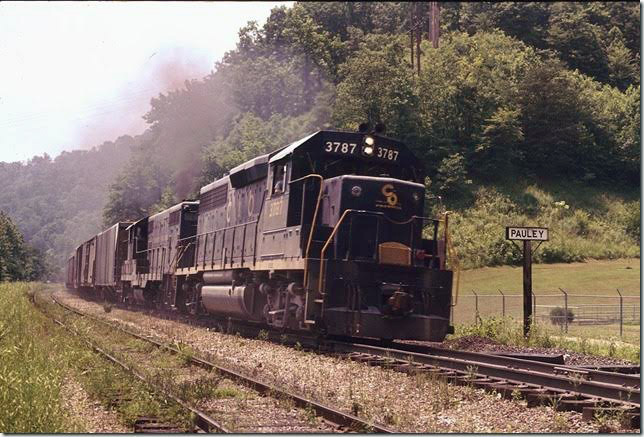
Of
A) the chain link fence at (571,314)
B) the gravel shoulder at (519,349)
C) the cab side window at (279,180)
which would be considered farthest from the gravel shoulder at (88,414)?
the chain link fence at (571,314)

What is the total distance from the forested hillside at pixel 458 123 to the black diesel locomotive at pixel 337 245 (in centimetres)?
2871

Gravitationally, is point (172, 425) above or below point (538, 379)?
below

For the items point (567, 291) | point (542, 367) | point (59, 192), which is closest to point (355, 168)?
point (542, 367)

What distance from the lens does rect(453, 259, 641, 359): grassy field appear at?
98.9ft

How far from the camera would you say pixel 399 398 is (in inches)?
398

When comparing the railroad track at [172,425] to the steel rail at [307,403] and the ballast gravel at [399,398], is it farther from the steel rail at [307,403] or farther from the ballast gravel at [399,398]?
the ballast gravel at [399,398]

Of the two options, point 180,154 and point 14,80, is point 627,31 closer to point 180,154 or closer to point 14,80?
point 180,154

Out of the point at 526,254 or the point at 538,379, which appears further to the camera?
the point at 526,254

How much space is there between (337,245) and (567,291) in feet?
106

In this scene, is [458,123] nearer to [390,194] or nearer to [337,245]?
[390,194]

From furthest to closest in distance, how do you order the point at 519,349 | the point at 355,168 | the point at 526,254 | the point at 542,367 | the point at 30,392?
1. the point at 526,254
2. the point at 519,349
3. the point at 355,168
4. the point at 542,367
5. the point at 30,392

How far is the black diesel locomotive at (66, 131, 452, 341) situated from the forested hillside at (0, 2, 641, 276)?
28.7m

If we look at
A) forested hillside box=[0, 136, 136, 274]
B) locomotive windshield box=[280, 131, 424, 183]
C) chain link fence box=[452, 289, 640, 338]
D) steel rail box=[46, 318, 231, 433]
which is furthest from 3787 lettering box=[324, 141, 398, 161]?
chain link fence box=[452, 289, 640, 338]

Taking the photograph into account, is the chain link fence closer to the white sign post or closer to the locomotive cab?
the white sign post
